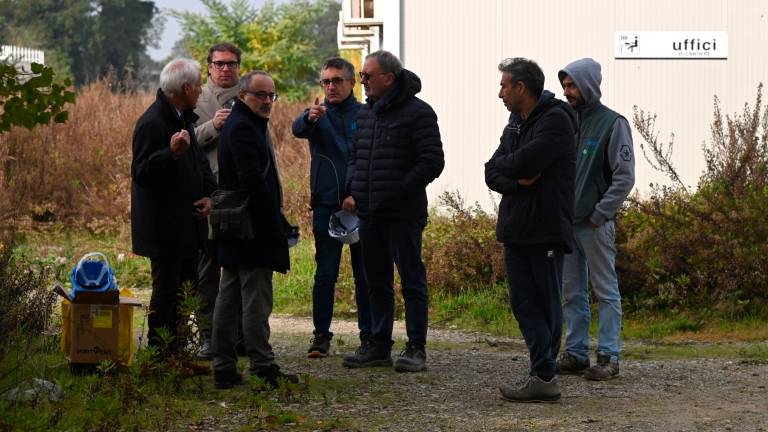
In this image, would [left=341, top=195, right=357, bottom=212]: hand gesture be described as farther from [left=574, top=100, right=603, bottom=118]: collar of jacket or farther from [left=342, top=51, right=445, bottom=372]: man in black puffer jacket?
[left=574, top=100, right=603, bottom=118]: collar of jacket

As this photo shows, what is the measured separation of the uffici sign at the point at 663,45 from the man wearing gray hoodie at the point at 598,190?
9.42 m

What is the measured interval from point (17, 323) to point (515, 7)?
10527 millimetres

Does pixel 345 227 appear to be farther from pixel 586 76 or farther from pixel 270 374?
pixel 586 76

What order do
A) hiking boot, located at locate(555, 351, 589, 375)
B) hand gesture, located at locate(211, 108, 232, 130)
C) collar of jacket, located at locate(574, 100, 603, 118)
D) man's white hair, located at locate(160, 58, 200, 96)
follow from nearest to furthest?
man's white hair, located at locate(160, 58, 200, 96) < collar of jacket, located at locate(574, 100, 603, 118) < hiking boot, located at locate(555, 351, 589, 375) < hand gesture, located at locate(211, 108, 232, 130)

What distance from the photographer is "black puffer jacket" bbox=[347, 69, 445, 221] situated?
859 centimetres

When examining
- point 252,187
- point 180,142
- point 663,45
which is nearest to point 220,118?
point 180,142

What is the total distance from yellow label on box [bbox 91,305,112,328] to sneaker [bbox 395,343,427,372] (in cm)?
190

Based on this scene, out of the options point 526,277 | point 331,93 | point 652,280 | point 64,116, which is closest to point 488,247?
point 652,280

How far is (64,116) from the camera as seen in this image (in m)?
6.69

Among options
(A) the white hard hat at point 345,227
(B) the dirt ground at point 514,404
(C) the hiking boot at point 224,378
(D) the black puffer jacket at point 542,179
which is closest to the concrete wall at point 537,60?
(B) the dirt ground at point 514,404

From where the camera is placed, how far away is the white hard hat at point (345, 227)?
9.17 meters

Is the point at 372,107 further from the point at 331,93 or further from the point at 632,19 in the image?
the point at 632,19

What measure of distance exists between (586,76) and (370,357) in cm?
234

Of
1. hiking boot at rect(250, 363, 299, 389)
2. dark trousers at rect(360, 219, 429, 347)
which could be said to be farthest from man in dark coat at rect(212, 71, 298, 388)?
dark trousers at rect(360, 219, 429, 347)
